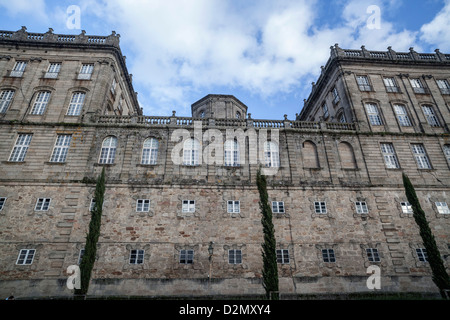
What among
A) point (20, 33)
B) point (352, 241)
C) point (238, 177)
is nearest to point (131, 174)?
point (238, 177)

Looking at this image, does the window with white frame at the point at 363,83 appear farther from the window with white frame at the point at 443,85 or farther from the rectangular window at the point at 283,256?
the rectangular window at the point at 283,256

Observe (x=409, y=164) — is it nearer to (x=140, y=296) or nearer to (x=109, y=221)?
(x=140, y=296)

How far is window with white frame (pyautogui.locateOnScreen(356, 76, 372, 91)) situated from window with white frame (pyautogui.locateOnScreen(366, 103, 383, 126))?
2.01m

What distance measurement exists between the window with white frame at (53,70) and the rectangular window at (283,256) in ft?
89.2

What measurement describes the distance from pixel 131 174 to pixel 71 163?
16.8 feet

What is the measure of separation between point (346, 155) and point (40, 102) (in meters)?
29.8

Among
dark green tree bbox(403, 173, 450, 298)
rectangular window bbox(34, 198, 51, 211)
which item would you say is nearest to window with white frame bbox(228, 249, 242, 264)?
dark green tree bbox(403, 173, 450, 298)

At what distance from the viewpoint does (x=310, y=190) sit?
20.7 meters

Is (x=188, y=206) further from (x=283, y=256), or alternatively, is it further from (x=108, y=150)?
(x=108, y=150)

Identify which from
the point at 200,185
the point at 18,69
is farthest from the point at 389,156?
the point at 18,69

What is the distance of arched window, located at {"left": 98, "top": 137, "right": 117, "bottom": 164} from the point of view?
20934mm

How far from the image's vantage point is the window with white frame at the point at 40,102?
74.2ft

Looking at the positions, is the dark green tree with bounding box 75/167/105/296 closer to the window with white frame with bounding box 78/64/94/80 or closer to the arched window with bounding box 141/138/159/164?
the arched window with bounding box 141/138/159/164

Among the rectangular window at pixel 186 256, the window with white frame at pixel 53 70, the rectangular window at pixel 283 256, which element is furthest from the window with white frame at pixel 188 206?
the window with white frame at pixel 53 70
